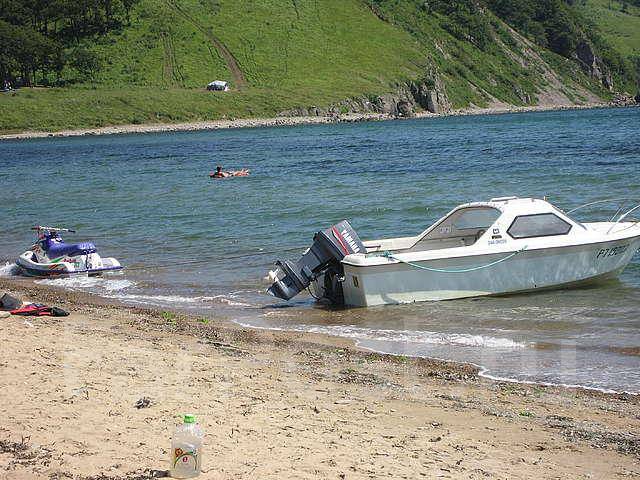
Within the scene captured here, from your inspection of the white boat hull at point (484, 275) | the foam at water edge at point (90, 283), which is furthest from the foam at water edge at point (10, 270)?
the white boat hull at point (484, 275)

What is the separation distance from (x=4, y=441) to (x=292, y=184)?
35.4 metres

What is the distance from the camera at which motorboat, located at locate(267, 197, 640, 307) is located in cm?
1670

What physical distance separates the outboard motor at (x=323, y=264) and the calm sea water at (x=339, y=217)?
44 cm

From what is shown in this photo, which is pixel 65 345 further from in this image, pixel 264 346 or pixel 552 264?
pixel 552 264

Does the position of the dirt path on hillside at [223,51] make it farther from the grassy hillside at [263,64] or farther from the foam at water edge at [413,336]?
the foam at water edge at [413,336]

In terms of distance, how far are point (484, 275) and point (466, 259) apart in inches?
18.9

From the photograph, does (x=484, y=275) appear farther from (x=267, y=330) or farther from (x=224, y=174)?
(x=224, y=174)

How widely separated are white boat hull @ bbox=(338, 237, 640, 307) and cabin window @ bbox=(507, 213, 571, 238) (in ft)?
1.12

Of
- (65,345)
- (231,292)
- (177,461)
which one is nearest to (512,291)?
(231,292)

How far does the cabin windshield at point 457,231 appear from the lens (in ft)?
60.5

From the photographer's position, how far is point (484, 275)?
1725 cm

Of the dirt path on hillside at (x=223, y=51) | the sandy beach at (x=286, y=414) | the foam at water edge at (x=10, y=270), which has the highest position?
the dirt path on hillside at (x=223, y=51)

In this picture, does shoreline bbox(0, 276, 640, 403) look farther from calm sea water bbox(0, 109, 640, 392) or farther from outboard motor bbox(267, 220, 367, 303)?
outboard motor bbox(267, 220, 367, 303)

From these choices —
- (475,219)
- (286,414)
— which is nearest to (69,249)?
(475,219)
